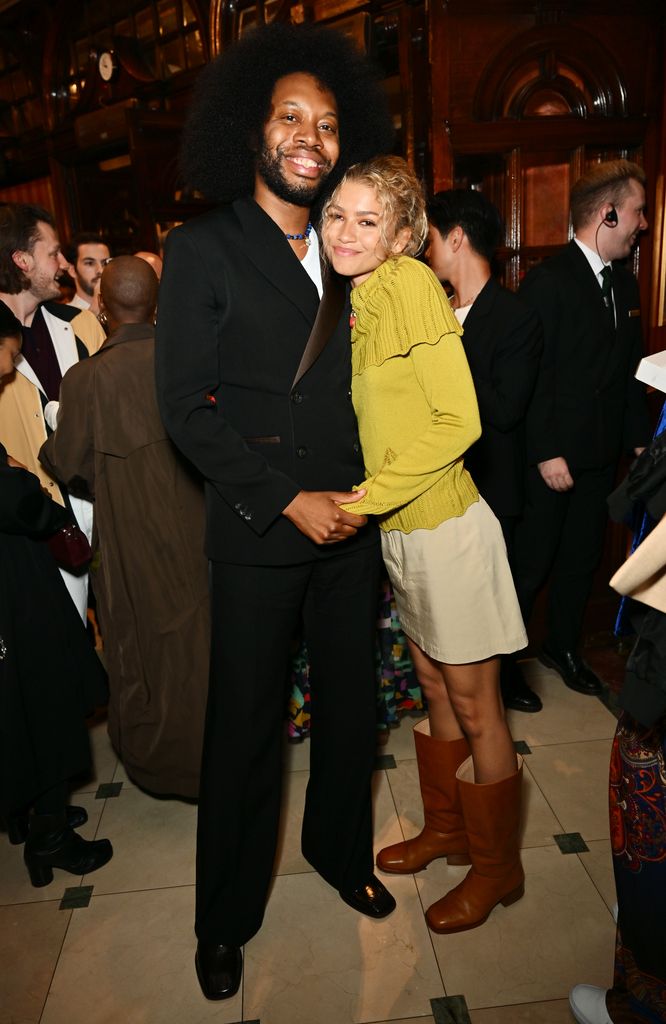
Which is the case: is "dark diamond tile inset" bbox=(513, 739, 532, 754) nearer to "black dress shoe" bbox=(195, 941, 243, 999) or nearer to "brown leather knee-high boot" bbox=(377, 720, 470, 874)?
"brown leather knee-high boot" bbox=(377, 720, 470, 874)

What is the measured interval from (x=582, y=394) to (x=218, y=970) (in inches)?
86.8

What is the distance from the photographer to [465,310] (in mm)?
2496

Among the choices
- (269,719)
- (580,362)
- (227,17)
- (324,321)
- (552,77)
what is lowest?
(269,719)

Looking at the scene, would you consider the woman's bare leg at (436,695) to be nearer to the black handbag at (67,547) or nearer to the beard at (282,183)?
the black handbag at (67,547)

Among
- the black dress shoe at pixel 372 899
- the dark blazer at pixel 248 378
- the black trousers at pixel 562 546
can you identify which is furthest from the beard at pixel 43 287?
the black dress shoe at pixel 372 899

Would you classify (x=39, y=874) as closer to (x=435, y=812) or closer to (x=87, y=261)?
(x=435, y=812)

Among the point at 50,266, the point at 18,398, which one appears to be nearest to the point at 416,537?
the point at 18,398

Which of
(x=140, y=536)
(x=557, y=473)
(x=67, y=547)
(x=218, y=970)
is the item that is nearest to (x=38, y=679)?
(x=67, y=547)

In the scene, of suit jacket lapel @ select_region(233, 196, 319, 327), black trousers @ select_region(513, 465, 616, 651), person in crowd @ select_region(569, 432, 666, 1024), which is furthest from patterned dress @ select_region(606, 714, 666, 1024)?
black trousers @ select_region(513, 465, 616, 651)

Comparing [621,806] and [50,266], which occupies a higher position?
[50,266]

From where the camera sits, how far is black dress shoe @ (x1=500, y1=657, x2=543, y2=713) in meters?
2.84

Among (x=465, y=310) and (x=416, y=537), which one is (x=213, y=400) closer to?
(x=416, y=537)

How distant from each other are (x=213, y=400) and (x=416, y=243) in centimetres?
55

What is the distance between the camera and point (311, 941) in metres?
1.88
